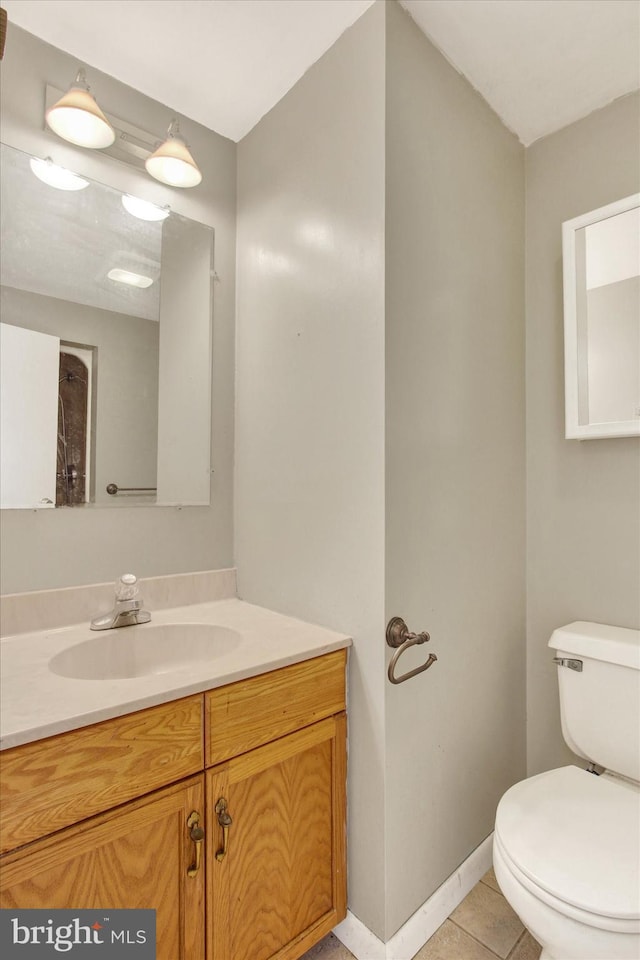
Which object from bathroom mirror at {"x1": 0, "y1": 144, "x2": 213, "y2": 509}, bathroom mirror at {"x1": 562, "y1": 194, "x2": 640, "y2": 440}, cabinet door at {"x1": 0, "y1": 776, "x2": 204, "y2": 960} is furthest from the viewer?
bathroom mirror at {"x1": 562, "y1": 194, "x2": 640, "y2": 440}

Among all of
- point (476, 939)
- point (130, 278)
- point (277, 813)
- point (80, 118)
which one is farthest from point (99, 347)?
point (476, 939)

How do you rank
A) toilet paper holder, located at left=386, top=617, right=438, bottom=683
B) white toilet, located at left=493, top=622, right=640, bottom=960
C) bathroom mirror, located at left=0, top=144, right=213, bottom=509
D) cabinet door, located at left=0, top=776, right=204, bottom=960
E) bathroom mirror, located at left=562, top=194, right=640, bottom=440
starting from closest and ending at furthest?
cabinet door, located at left=0, top=776, right=204, bottom=960
white toilet, located at left=493, top=622, right=640, bottom=960
toilet paper holder, located at left=386, top=617, right=438, bottom=683
bathroom mirror, located at left=0, top=144, right=213, bottom=509
bathroom mirror, located at left=562, top=194, right=640, bottom=440

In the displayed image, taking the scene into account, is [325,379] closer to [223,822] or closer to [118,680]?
[118,680]

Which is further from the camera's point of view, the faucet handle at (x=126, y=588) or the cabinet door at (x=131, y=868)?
the faucet handle at (x=126, y=588)

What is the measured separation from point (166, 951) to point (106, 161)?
193cm

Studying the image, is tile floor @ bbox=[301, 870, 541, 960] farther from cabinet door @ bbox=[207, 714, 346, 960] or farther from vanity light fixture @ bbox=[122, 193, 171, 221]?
vanity light fixture @ bbox=[122, 193, 171, 221]

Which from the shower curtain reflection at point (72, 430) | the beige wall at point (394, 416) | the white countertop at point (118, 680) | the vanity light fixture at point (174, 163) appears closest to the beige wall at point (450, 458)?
the beige wall at point (394, 416)

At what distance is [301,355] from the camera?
1447 millimetres

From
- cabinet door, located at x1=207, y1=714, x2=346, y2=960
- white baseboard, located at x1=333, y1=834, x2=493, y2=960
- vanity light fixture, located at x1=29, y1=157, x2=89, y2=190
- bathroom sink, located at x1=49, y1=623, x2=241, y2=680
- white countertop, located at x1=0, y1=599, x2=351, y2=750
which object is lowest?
white baseboard, located at x1=333, y1=834, x2=493, y2=960

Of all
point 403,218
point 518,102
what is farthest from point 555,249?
point 403,218

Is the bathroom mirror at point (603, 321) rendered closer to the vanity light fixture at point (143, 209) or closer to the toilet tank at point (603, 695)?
the toilet tank at point (603, 695)

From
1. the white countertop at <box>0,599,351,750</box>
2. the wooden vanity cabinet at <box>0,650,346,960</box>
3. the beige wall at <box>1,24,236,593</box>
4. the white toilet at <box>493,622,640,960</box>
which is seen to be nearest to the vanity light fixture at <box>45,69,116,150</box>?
the beige wall at <box>1,24,236,593</box>

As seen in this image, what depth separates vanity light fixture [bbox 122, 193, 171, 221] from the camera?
4.85ft

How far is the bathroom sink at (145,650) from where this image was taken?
122cm
